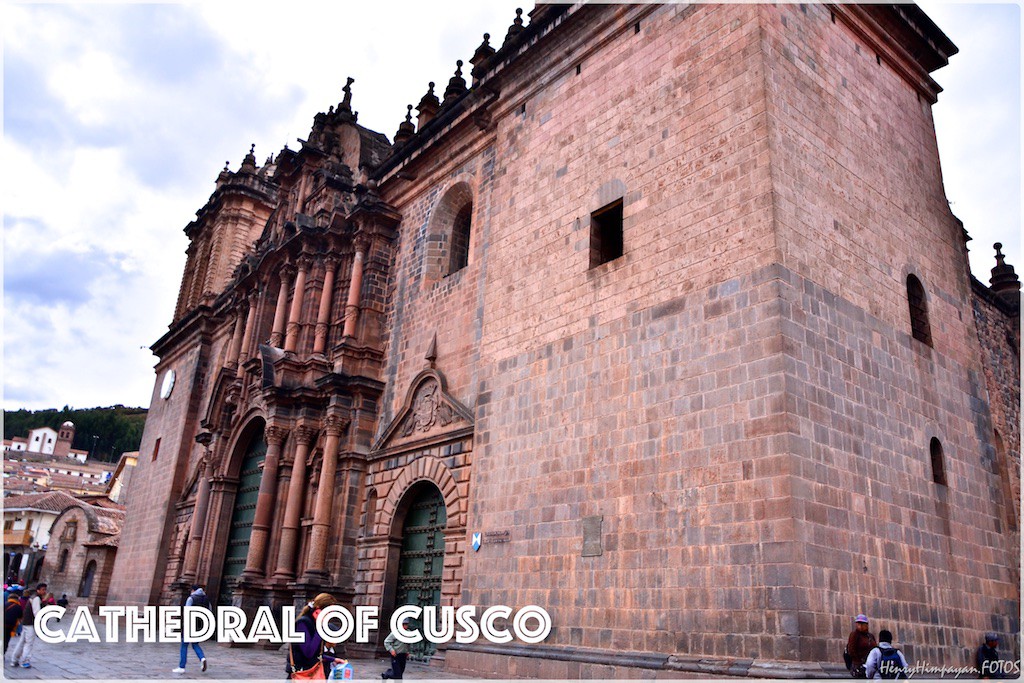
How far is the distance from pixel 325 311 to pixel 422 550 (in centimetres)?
622

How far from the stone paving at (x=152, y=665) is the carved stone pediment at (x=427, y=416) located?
12.0 feet

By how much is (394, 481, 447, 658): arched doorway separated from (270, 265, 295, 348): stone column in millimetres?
6499

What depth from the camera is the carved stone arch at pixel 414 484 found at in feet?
41.2

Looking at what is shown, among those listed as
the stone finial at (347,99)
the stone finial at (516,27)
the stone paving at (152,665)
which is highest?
the stone finial at (347,99)

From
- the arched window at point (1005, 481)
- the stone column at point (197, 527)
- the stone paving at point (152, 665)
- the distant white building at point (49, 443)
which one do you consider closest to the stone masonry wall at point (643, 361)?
the stone paving at point (152, 665)

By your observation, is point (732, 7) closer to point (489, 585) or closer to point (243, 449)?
point (489, 585)

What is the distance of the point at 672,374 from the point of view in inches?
368

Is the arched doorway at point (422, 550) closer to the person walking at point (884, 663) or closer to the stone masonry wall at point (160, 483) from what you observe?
the person walking at point (884, 663)

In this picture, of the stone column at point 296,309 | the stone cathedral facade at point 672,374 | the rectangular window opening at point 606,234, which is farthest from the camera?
the stone column at point 296,309

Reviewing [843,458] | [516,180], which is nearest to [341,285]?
[516,180]

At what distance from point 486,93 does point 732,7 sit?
17.7 ft

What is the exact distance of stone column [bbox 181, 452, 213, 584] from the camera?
18641 millimetres

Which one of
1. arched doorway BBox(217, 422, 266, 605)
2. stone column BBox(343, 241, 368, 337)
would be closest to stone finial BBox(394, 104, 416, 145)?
stone column BBox(343, 241, 368, 337)

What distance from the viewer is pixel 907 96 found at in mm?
12516
